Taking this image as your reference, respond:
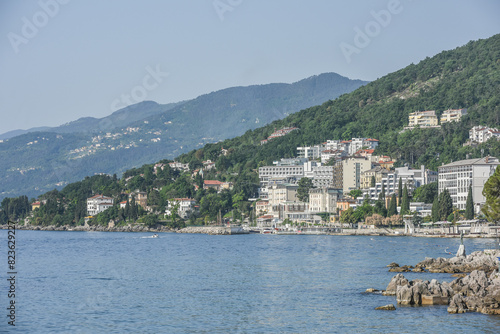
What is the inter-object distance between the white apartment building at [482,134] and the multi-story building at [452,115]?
13560 mm

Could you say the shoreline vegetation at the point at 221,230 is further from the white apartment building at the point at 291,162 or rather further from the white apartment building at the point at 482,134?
the white apartment building at the point at 482,134

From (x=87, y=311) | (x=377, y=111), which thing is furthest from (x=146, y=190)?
(x=87, y=311)

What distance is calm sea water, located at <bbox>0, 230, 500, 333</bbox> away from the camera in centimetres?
2705

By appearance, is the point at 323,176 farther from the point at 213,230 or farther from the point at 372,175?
the point at 213,230

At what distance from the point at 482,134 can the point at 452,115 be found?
62.6 feet

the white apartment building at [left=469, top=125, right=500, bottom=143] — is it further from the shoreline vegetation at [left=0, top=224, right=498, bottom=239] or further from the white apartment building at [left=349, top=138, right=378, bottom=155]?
the shoreline vegetation at [left=0, top=224, right=498, bottom=239]

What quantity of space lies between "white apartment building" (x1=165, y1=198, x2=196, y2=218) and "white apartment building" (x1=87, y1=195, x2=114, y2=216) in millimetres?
17058

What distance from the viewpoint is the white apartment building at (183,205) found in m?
127

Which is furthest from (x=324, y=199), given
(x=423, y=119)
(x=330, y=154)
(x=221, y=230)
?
(x=423, y=119)

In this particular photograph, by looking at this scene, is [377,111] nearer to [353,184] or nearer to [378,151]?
[378,151]

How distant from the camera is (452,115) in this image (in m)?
138

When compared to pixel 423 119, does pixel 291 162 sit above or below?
below

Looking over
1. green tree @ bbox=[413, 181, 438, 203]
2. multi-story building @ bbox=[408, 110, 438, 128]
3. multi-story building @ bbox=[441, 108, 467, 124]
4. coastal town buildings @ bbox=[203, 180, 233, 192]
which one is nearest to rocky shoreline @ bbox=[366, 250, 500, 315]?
green tree @ bbox=[413, 181, 438, 203]

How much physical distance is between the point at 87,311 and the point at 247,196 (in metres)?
102
